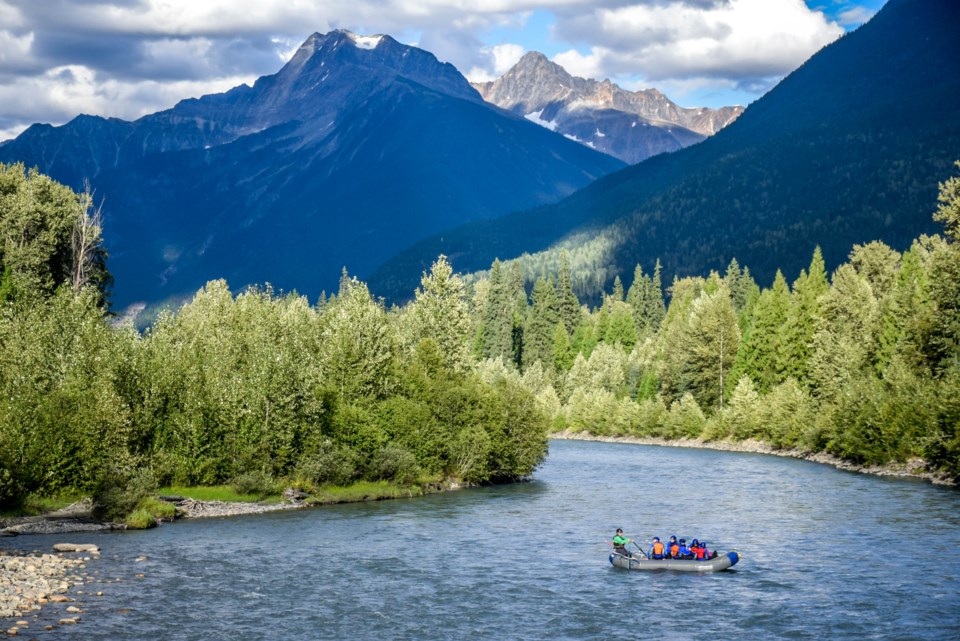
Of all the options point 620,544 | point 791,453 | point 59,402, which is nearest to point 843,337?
point 791,453

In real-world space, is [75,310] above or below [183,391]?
above

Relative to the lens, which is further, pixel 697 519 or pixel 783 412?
pixel 783 412

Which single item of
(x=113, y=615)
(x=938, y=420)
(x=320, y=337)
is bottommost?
(x=113, y=615)

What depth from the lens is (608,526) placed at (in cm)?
7044

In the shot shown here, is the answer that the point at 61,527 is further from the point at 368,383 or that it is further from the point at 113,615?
the point at 368,383

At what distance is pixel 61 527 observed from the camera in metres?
64.9

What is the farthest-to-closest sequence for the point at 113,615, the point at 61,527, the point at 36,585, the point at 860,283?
the point at 860,283 < the point at 61,527 < the point at 36,585 < the point at 113,615

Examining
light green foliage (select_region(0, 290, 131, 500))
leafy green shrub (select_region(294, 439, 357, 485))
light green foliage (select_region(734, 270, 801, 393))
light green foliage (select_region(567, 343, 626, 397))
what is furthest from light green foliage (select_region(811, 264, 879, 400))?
light green foliage (select_region(0, 290, 131, 500))

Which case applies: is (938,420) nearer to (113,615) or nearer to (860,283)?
(860,283)

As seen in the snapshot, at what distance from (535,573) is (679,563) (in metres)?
8.38

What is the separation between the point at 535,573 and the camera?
55.8m

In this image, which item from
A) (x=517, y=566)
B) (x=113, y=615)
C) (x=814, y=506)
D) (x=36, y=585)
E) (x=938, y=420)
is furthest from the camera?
Answer: (x=938, y=420)

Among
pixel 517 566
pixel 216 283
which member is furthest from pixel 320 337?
pixel 517 566

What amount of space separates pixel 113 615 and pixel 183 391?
1448 inches
